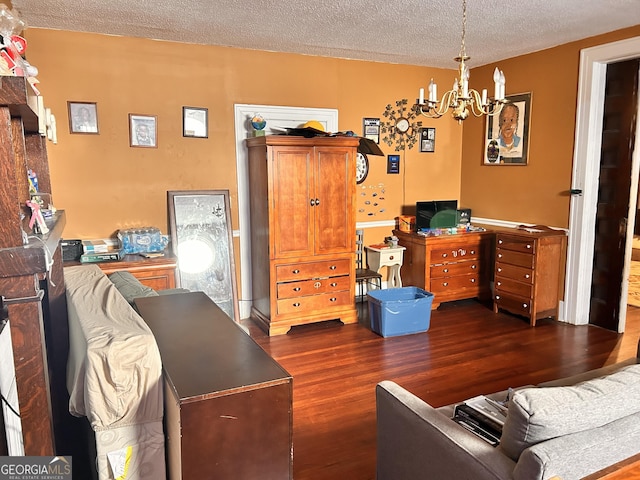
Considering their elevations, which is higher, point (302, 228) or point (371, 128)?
point (371, 128)

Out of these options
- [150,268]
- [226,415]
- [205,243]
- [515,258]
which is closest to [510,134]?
[515,258]

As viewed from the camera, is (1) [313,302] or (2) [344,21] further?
(1) [313,302]

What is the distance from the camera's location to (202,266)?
442 cm

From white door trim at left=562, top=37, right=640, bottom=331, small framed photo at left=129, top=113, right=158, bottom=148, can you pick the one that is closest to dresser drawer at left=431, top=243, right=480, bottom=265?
white door trim at left=562, top=37, right=640, bottom=331

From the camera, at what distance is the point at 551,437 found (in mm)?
1381

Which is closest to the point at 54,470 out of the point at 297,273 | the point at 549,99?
the point at 297,273

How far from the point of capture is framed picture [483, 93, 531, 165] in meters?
4.84

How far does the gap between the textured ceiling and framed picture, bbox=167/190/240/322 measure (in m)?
1.40

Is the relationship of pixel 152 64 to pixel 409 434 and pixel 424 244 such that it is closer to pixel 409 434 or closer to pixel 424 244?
pixel 424 244

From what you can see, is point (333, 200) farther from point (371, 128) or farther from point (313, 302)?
point (371, 128)

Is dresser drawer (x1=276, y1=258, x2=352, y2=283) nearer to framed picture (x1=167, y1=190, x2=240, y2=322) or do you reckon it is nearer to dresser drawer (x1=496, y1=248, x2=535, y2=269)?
framed picture (x1=167, y1=190, x2=240, y2=322)

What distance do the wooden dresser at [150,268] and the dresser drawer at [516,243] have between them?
3111 millimetres

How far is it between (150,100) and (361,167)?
2192mm

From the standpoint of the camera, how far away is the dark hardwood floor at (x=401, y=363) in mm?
2652
